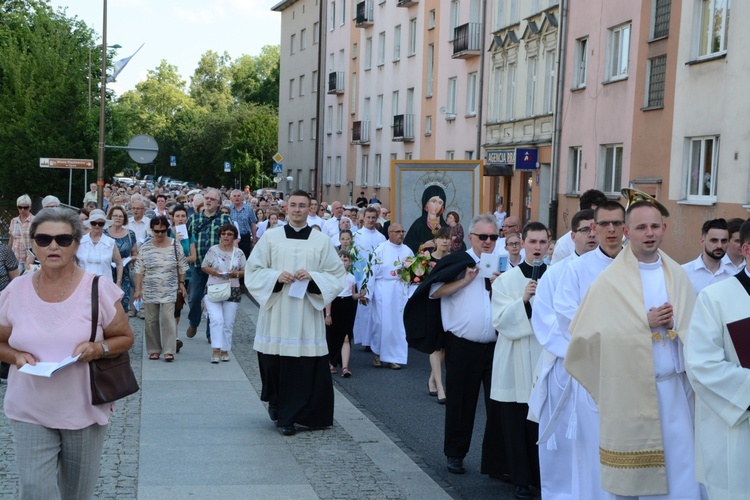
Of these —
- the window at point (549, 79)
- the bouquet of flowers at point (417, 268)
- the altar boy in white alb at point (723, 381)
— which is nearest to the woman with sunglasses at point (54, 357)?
the altar boy in white alb at point (723, 381)

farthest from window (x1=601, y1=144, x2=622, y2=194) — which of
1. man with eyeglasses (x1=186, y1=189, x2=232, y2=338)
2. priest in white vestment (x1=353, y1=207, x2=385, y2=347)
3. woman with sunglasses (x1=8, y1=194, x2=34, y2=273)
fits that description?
woman with sunglasses (x1=8, y1=194, x2=34, y2=273)

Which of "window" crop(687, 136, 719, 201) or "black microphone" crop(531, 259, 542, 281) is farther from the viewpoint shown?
"window" crop(687, 136, 719, 201)

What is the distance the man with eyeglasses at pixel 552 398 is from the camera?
6.25 metres

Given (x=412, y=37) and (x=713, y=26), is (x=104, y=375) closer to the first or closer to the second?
(x=713, y=26)

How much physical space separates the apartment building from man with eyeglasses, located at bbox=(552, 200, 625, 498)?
5641 cm

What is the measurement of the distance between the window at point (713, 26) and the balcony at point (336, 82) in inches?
1428

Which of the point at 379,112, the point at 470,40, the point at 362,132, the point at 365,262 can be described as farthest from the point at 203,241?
the point at 362,132

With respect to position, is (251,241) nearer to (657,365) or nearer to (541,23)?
(541,23)

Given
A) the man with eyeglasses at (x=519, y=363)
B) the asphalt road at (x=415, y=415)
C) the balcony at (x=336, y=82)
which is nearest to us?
the man with eyeglasses at (x=519, y=363)

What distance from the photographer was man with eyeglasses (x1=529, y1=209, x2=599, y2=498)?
20.5ft

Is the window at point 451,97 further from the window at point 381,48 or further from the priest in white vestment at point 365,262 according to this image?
the priest in white vestment at point 365,262

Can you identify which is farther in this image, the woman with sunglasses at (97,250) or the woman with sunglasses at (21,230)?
the woman with sunglasses at (21,230)

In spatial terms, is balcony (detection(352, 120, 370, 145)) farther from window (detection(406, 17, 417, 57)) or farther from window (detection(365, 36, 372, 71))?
window (detection(406, 17, 417, 57))

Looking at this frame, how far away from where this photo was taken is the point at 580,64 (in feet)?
96.1
